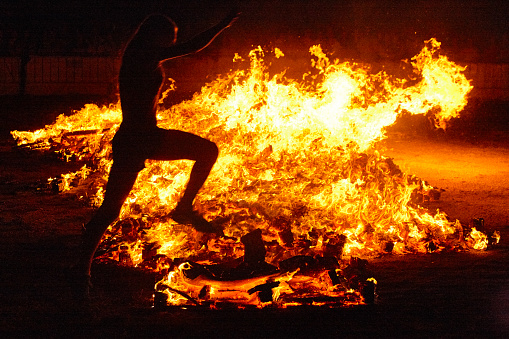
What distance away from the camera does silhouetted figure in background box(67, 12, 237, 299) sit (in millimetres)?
4941

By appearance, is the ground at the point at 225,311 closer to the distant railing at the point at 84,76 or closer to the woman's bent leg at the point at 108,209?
the woman's bent leg at the point at 108,209

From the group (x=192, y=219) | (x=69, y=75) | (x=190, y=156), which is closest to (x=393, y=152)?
(x=192, y=219)

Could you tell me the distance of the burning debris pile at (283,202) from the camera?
534 centimetres

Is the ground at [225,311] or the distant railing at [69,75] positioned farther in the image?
the distant railing at [69,75]

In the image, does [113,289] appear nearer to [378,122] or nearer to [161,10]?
[378,122]

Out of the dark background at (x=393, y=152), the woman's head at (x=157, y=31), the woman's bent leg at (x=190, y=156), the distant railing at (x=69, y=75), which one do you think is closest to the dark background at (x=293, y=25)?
the dark background at (x=393, y=152)

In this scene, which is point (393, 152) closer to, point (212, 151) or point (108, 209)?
point (212, 151)

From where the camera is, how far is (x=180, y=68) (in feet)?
64.5

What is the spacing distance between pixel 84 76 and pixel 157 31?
49.3 feet

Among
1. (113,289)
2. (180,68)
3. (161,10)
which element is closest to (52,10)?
(161,10)

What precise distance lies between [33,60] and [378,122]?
533 inches

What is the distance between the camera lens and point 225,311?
492 cm

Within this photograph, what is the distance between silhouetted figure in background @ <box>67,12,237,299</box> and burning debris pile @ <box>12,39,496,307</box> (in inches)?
26.9

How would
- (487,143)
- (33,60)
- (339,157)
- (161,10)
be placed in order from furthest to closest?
1. (161,10)
2. (33,60)
3. (487,143)
4. (339,157)
